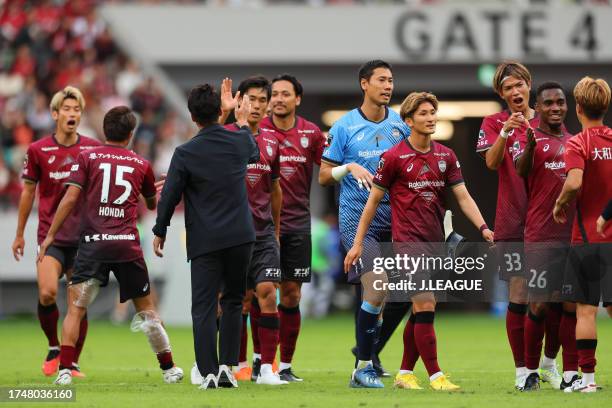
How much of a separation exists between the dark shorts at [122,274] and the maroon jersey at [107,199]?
0.06 metres

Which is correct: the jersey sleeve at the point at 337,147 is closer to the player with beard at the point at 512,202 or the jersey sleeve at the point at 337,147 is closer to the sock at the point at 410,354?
the player with beard at the point at 512,202

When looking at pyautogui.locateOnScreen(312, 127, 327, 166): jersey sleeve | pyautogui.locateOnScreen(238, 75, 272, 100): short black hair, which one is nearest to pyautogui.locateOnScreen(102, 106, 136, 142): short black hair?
→ pyautogui.locateOnScreen(238, 75, 272, 100): short black hair

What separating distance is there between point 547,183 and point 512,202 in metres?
0.41

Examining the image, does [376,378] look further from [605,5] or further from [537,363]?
[605,5]

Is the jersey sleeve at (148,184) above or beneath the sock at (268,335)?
above

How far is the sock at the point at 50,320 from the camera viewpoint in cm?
1167

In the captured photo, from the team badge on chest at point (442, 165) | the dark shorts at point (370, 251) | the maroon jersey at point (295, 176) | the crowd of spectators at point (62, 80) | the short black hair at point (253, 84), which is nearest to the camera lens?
the team badge on chest at point (442, 165)

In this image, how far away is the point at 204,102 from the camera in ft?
30.3

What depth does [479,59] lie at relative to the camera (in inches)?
856

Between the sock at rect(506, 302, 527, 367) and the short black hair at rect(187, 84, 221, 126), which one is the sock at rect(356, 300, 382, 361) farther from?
the short black hair at rect(187, 84, 221, 126)

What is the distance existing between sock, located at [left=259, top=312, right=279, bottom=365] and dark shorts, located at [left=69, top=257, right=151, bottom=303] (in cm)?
97

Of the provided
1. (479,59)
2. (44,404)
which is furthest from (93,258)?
(479,59)

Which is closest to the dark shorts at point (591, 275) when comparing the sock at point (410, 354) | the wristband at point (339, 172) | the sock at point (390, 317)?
the sock at point (410, 354)

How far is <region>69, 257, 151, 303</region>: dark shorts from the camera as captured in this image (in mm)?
10141
